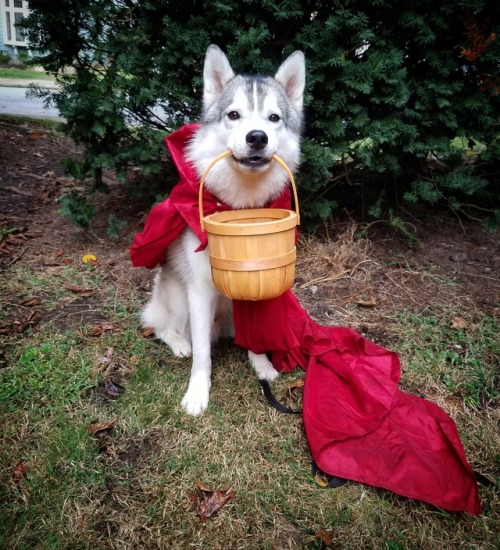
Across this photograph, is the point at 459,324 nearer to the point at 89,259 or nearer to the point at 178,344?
the point at 178,344

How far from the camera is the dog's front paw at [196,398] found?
2508 millimetres

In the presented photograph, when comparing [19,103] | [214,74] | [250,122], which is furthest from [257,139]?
[19,103]

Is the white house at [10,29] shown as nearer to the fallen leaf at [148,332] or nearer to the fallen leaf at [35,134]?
the fallen leaf at [35,134]

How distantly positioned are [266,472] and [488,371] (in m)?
1.70

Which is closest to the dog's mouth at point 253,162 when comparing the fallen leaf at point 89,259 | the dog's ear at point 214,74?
the dog's ear at point 214,74

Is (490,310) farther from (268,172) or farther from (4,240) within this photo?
(4,240)

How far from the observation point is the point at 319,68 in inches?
139

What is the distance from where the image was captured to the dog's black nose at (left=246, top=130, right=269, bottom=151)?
7.06 ft

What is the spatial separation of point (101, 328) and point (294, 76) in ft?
7.49

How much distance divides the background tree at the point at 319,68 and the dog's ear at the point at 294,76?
74 centimetres

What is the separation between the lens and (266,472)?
7.04 ft

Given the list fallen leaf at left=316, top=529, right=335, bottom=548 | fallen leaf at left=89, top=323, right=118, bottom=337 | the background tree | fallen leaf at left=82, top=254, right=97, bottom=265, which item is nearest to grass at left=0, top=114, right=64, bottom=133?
the background tree

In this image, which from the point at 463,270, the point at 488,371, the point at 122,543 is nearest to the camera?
the point at 122,543

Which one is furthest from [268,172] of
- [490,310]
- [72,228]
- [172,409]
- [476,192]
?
[72,228]
